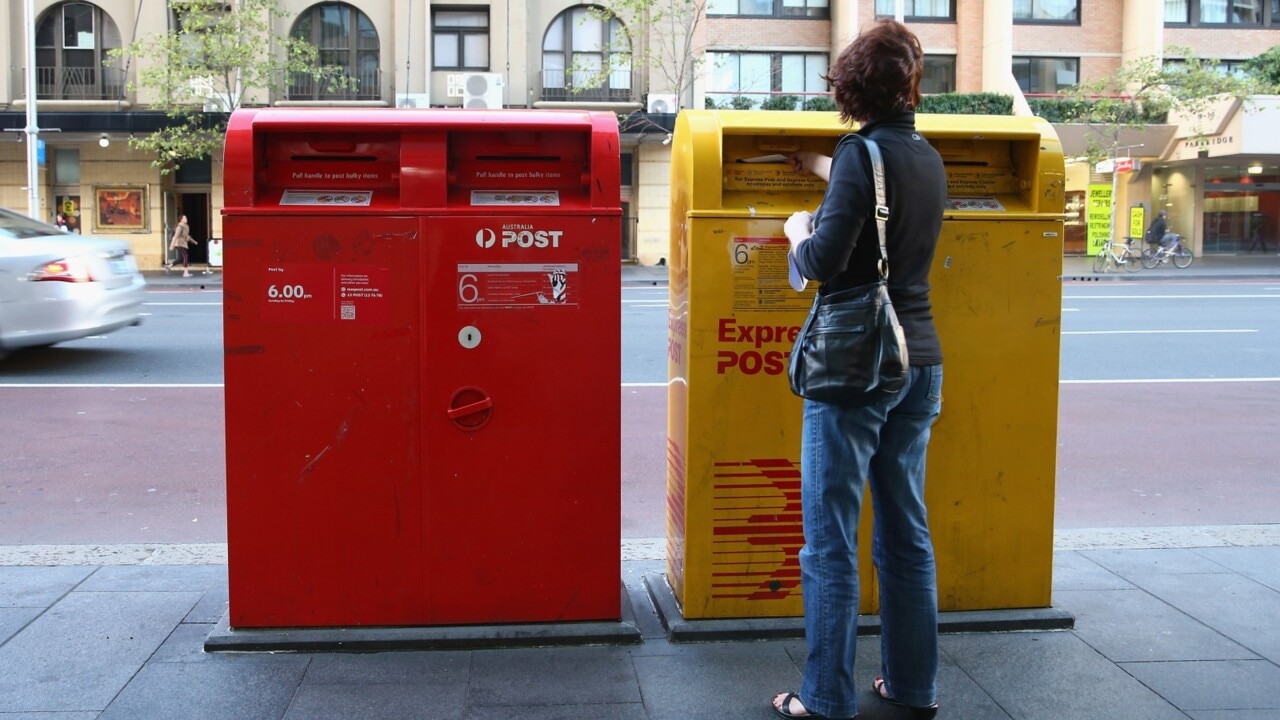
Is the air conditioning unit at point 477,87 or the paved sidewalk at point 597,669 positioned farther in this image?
the air conditioning unit at point 477,87

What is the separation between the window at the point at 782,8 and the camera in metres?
34.8

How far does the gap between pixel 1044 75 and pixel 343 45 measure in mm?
21478

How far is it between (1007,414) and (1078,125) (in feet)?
108

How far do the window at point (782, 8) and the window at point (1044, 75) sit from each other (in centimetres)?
673

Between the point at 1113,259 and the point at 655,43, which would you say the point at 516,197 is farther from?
the point at 1113,259

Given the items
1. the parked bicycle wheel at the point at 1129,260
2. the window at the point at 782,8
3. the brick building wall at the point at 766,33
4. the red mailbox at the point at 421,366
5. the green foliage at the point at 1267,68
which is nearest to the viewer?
the red mailbox at the point at 421,366

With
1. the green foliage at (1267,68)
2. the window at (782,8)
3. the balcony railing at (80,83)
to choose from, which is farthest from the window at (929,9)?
the balcony railing at (80,83)

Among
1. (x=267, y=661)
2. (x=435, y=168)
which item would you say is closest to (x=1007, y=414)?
(x=435, y=168)

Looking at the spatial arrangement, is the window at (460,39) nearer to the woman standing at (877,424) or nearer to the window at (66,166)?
the window at (66,166)

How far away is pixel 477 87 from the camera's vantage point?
99.9ft

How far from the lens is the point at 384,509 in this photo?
3.82 m

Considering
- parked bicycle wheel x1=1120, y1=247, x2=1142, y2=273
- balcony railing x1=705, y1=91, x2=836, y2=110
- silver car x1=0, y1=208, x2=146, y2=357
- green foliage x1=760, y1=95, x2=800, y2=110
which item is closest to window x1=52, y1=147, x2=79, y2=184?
balcony railing x1=705, y1=91, x2=836, y2=110

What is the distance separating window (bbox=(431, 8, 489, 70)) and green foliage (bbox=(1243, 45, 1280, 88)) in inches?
893

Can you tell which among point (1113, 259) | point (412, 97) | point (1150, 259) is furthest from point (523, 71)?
point (1150, 259)
